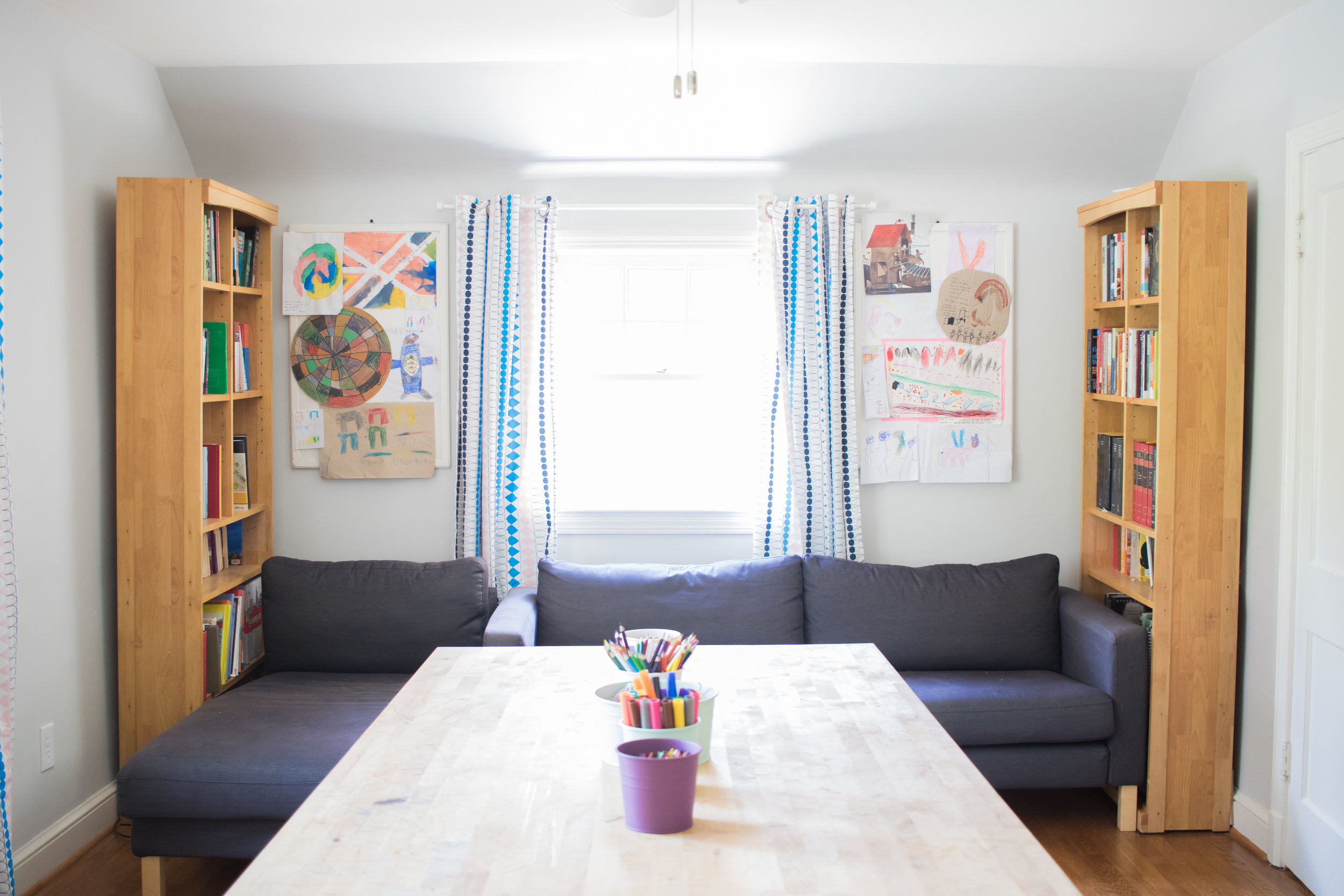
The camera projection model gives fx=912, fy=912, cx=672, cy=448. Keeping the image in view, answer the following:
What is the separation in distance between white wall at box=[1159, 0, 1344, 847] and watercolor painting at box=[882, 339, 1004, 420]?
0.90 m

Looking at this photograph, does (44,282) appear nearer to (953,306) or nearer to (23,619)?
(23,619)

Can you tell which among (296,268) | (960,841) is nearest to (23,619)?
(296,268)

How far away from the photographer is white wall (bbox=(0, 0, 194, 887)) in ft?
8.39

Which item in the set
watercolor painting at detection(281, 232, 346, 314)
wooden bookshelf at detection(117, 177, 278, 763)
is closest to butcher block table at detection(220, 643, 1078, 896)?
wooden bookshelf at detection(117, 177, 278, 763)

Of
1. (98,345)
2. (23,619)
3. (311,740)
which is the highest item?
(98,345)

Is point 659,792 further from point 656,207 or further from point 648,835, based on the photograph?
point 656,207

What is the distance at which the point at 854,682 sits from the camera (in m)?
1.98

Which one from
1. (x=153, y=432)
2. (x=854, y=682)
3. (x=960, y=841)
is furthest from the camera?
(x=153, y=432)

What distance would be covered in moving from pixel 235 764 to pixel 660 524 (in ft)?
5.72

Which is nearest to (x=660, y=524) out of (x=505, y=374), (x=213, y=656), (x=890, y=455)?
(x=505, y=374)

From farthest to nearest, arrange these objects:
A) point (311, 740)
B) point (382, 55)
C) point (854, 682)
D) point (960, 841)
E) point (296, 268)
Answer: point (296, 268), point (382, 55), point (311, 740), point (854, 682), point (960, 841)

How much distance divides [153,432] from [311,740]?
3.75 feet

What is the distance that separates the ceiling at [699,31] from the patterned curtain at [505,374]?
0.62m

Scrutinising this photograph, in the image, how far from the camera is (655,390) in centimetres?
374
